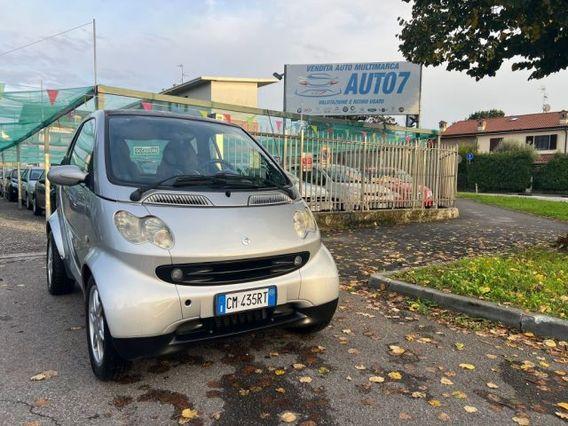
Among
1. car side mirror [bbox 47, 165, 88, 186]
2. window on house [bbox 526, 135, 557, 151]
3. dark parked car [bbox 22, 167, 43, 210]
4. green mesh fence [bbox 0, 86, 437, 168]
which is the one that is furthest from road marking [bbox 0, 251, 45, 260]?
window on house [bbox 526, 135, 557, 151]

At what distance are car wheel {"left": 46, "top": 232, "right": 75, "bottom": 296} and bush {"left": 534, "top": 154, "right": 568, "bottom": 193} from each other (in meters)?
40.0

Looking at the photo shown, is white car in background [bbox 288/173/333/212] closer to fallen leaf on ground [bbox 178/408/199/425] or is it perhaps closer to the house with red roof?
fallen leaf on ground [bbox 178/408/199/425]

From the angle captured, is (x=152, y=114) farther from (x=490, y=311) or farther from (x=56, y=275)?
(x=490, y=311)

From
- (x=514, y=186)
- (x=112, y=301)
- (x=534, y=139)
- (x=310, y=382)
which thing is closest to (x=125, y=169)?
(x=112, y=301)

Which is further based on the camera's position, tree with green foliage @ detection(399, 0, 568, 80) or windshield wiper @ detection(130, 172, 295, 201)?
tree with green foliage @ detection(399, 0, 568, 80)

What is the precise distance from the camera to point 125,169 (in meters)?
3.45

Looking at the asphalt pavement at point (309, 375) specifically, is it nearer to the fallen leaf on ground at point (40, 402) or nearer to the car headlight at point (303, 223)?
the fallen leaf on ground at point (40, 402)

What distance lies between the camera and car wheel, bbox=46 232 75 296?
4.95 meters

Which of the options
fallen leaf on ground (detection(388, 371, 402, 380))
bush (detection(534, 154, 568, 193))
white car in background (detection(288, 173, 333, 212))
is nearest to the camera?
fallen leaf on ground (detection(388, 371, 402, 380))

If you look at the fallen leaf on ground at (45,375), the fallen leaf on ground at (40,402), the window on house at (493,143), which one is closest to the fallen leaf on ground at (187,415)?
the fallen leaf on ground at (40,402)

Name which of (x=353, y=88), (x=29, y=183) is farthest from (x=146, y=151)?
(x=353, y=88)

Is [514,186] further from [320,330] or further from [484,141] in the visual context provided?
[320,330]

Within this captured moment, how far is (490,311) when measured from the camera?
4547mm

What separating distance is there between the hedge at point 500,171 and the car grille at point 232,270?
40149mm
